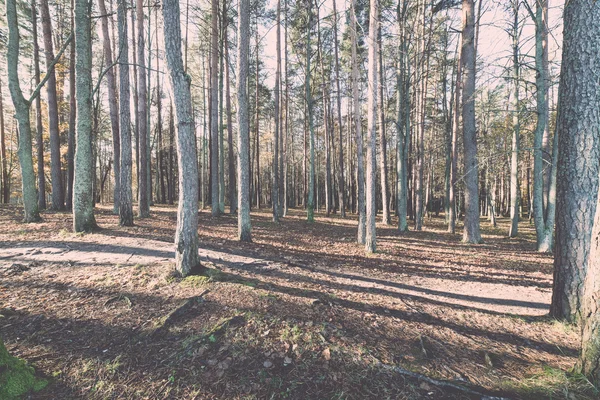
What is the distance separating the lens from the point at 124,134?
351 inches

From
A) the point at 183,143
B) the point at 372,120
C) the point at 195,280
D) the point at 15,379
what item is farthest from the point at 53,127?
the point at 372,120

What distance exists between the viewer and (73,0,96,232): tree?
7.00 meters

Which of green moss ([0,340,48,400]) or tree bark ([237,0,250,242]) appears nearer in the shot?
green moss ([0,340,48,400])

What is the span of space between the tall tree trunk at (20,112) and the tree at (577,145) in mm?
13139

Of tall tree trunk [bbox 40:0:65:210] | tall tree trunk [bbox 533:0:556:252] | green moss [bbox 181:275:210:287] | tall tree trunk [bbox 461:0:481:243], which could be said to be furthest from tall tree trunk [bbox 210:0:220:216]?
tall tree trunk [bbox 533:0:556:252]

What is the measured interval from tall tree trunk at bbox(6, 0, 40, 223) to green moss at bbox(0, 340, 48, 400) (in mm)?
8696

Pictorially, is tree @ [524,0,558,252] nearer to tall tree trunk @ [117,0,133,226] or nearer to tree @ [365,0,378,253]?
tree @ [365,0,378,253]

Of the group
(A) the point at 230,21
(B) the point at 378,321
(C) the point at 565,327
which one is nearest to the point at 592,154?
(C) the point at 565,327

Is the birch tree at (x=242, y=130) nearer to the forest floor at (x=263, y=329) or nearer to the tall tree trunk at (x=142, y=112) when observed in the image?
the forest floor at (x=263, y=329)

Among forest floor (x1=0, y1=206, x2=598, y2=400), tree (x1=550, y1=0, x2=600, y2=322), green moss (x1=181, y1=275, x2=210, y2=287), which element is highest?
tree (x1=550, y1=0, x2=600, y2=322)

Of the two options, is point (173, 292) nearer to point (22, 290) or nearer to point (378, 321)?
point (22, 290)

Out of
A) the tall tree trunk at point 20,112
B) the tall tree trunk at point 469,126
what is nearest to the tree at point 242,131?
the tall tree trunk at point 20,112

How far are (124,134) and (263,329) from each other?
29.1 feet

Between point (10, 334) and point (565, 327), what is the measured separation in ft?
23.1
